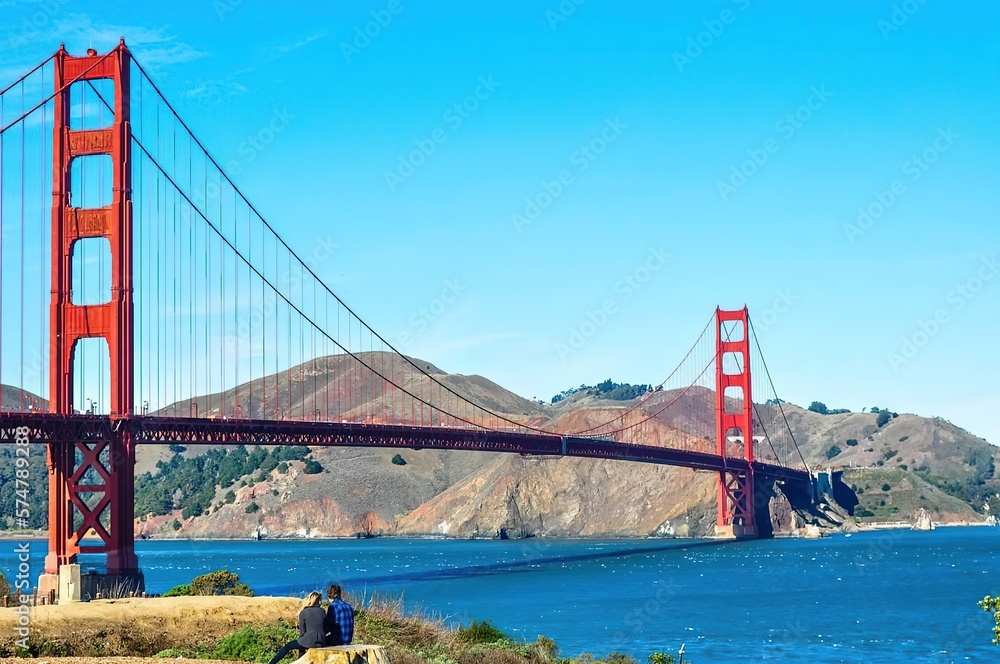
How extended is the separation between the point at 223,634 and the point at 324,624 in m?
11.4

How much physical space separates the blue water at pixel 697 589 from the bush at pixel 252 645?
12402 mm

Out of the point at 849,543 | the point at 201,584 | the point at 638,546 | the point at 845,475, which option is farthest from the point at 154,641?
the point at 845,475

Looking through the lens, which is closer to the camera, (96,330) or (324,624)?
(324,624)

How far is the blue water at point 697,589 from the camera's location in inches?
1747

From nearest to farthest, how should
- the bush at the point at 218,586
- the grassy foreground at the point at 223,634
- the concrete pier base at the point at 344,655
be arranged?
the concrete pier base at the point at 344,655 < the grassy foreground at the point at 223,634 < the bush at the point at 218,586

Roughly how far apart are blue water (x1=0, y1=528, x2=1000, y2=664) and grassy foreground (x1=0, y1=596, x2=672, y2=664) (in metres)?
A: 8.35

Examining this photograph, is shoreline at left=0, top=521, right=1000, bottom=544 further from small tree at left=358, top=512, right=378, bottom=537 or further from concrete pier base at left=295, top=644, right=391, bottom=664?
concrete pier base at left=295, top=644, right=391, bottom=664

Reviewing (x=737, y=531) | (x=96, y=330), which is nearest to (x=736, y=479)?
(x=737, y=531)

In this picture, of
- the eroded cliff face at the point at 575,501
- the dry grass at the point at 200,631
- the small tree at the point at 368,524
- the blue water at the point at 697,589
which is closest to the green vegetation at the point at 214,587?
the blue water at the point at 697,589

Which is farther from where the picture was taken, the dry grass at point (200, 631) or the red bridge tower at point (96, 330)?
the red bridge tower at point (96, 330)

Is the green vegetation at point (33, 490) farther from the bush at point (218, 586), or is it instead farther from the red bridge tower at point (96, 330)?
the bush at point (218, 586)

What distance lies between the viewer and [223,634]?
2895 cm
